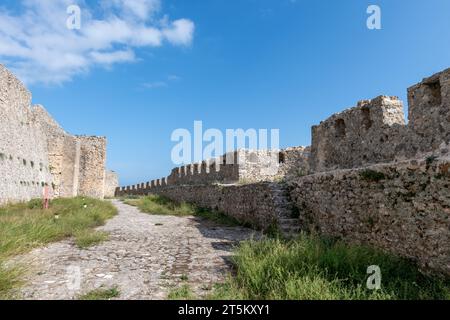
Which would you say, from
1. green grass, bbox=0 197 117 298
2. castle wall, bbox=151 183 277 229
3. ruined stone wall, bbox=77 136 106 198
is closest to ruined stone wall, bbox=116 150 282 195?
castle wall, bbox=151 183 277 229

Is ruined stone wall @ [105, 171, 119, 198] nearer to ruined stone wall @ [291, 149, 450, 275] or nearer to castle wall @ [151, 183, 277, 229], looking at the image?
castle wall @ [151, 183, 277, 229]

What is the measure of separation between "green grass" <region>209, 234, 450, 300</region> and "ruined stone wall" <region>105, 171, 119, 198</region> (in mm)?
35138

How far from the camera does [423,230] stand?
12.8 feet

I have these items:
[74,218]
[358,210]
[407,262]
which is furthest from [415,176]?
[74,218]

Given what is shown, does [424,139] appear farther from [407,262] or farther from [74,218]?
[74,218]

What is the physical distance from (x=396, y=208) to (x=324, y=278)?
153 centimetres

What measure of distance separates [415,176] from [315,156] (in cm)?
527

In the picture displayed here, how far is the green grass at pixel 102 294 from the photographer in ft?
11.5

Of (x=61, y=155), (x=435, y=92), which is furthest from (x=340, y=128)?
(x=61, y=155)

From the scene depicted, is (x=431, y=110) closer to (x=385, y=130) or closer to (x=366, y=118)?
(x=385, y=130)

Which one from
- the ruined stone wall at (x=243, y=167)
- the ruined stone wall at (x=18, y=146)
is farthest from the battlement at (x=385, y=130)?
the ruined stone wall at (x=18, y=146)

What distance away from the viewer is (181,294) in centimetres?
361

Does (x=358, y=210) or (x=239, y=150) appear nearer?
(x=358, y=210)

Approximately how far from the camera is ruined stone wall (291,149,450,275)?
367 cm
